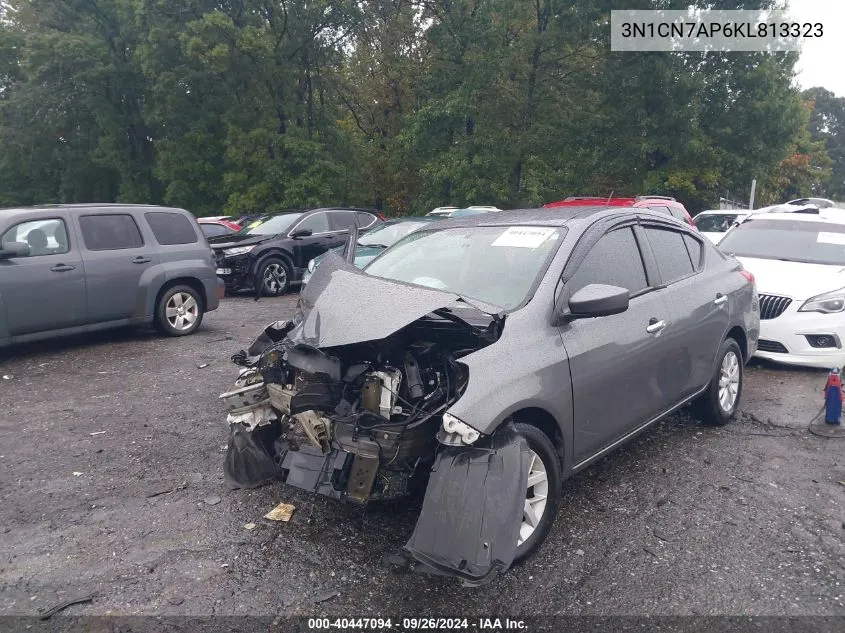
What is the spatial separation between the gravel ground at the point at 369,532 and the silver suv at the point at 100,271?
6.87 ft

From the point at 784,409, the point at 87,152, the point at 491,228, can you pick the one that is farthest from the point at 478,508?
the point at 87,152

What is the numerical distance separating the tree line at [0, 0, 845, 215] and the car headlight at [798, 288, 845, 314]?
53.2 ft

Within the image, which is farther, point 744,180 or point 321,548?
point 744,180

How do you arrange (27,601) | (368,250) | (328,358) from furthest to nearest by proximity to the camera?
(368,250)
(328,358)
(27,601)

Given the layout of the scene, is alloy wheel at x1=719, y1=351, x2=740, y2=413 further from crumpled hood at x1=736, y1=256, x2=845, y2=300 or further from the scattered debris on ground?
the scattered debris on ground

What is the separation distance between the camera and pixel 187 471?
4.45 m

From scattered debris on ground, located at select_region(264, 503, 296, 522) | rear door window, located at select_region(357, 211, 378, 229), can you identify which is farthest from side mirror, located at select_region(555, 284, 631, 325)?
rear door window, located at select_region(357, 211, 378, 229)

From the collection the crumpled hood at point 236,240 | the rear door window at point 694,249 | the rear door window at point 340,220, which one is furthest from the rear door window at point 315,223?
the rear door window at point 694,249

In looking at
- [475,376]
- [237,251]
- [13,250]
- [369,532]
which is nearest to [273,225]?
[237,251]

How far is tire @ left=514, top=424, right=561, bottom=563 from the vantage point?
319 centimetres

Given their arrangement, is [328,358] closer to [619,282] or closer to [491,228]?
[491,228]

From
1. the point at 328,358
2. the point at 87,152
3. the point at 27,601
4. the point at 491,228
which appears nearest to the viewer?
the point at 27,601

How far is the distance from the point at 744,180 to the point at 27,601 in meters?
25.0

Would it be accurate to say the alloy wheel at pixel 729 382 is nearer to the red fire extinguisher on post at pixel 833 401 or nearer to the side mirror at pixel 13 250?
the red fire extinguisher on post at pixel 833 401
